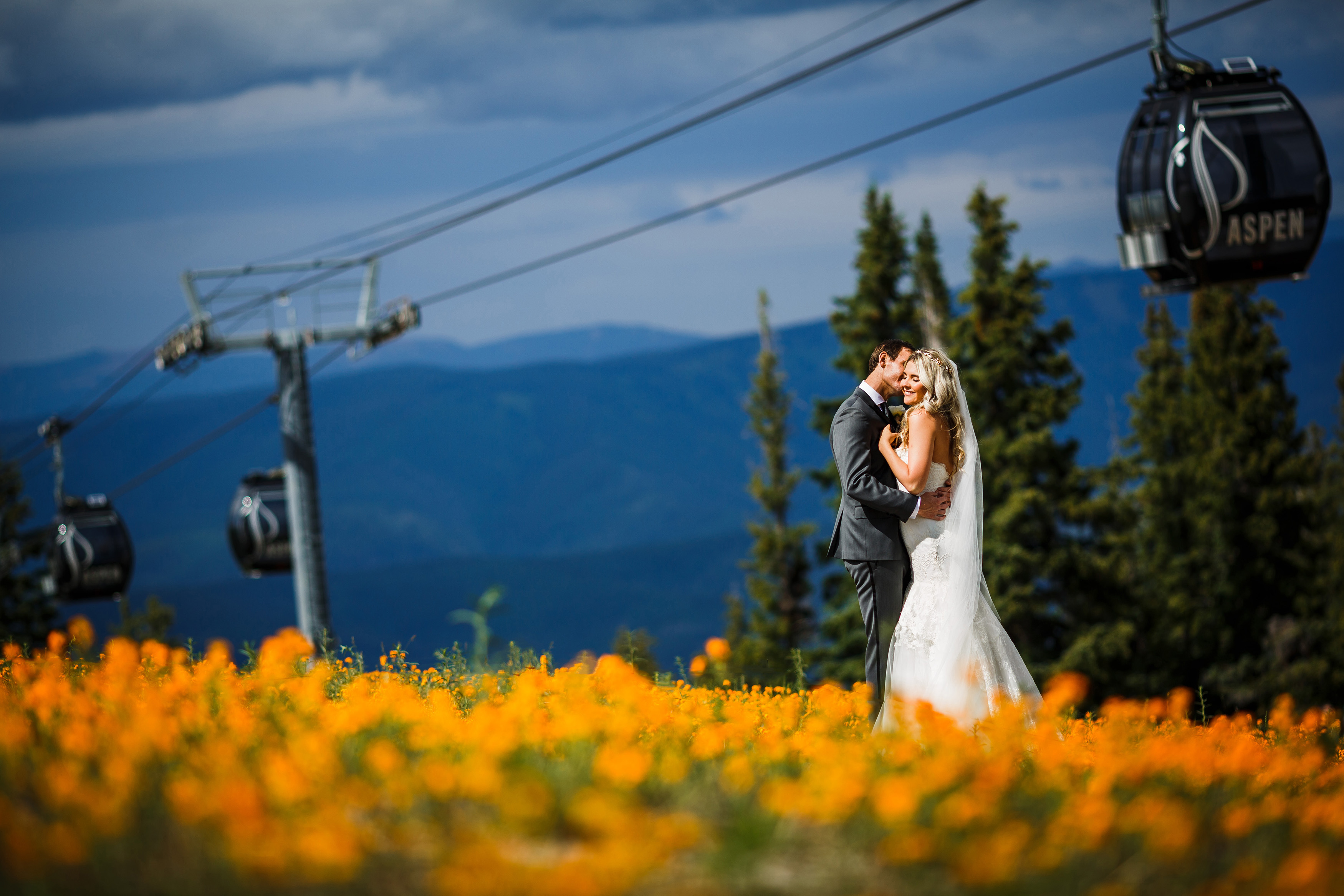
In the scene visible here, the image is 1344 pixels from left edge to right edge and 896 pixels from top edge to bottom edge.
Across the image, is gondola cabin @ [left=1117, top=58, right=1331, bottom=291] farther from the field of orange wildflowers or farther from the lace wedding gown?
the field of orange wildflowers

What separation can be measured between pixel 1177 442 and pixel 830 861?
46.0 m

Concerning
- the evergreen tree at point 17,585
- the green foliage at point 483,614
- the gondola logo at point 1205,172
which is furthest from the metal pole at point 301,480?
the evergreen tree at point 17,585

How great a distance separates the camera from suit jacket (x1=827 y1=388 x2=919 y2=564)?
646 centimetres

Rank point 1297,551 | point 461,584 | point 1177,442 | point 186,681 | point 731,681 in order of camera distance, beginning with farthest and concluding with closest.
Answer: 1. point 461,584
2. point 1177,442
3. point 1297,551
4. point 731,681
5. point 186,681

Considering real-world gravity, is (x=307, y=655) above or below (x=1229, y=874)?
above

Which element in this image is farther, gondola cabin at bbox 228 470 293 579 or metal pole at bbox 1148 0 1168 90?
gondola cabin at bbox 228 470 293 579

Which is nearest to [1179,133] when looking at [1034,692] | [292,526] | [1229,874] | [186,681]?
[1034,692]

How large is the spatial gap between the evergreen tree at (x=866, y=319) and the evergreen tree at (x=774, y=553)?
6145 mm

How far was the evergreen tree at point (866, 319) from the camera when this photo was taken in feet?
108

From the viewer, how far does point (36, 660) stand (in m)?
5.86

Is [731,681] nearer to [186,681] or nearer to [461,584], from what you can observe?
[186,681]

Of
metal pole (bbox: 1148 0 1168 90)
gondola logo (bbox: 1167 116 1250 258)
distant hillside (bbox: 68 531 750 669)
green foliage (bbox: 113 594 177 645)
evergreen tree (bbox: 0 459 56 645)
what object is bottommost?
distant hillside (bbox: 68 531 750 669)

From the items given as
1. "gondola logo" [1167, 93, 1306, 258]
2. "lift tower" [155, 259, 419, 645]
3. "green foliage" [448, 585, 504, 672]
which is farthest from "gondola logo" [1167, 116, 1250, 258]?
"lift tower" [155, 259, 419, 645]

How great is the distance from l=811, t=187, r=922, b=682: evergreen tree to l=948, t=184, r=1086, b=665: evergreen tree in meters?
1.88
